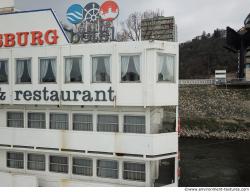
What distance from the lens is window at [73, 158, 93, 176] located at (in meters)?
17.7

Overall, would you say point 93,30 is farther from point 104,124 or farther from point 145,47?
point 104,124

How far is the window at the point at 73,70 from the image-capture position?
17.0 meters

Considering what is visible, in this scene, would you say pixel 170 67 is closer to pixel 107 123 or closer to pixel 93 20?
pixel 107 123

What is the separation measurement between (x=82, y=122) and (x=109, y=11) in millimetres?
5347

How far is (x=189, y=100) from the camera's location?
62.1 m

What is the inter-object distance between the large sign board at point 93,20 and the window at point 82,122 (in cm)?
357

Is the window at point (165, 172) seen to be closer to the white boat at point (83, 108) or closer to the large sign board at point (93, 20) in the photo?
the white boat at point (83, 108)

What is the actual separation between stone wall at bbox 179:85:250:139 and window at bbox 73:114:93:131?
3671cm

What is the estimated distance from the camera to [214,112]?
57375mm

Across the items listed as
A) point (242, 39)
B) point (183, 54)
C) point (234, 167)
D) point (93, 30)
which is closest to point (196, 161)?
point (234, 167)

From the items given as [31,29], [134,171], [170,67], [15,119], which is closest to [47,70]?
[31,29]

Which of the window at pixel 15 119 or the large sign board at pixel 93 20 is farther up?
the large sign board at pixel 93 20

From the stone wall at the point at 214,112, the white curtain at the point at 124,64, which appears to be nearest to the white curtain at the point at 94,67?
the white curtain at the point at 124,64

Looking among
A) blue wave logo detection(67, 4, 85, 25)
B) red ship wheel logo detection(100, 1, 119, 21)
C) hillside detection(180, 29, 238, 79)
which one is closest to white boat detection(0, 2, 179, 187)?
blue wave logo detection(67, 4, 85, 25)
